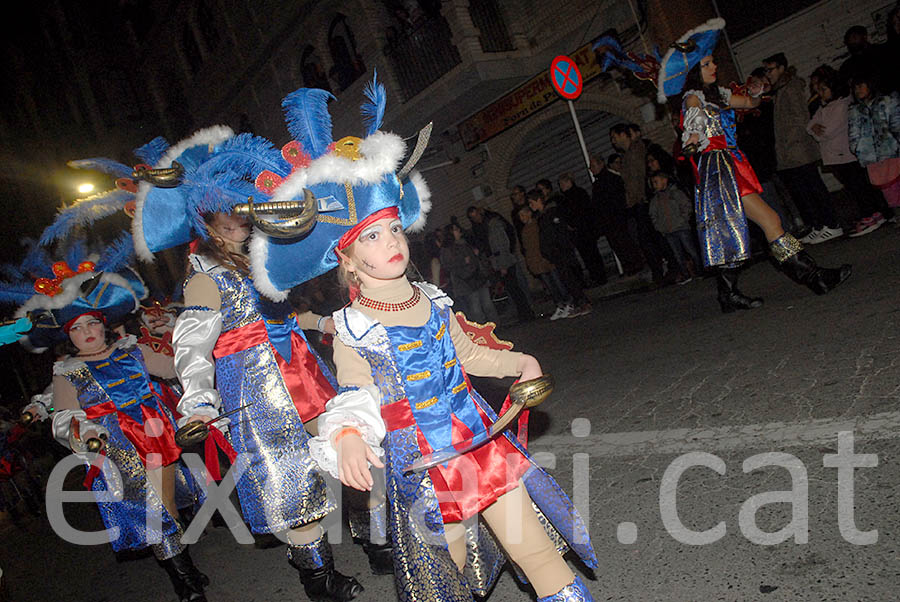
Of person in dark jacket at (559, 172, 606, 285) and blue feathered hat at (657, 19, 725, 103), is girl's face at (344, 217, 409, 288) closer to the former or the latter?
blue feathered hat at (657, 19, 725, 103)

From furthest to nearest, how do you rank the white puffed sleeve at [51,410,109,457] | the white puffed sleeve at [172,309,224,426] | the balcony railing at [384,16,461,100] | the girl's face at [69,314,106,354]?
1. the balcony railing at [384,16,461,100]
2. the girl's face at [69,314,106,354]
3. the white puffed sleeve at [51,410,109,457]
4. the white puffed sleeve at [172,309,224,426]

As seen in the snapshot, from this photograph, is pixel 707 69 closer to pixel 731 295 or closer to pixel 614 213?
pixel 731 295

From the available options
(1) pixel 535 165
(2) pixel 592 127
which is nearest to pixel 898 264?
(2) pixel 592 127

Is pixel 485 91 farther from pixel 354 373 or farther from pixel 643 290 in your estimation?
pixel 354 373

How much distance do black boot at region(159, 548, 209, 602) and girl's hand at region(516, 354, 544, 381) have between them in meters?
2.75

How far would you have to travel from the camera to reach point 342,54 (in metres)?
15.5

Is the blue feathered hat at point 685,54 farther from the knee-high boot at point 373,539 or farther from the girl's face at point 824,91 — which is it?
the knee-high boot at point 373,539

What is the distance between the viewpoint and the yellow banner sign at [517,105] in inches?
449

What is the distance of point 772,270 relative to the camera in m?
6.34

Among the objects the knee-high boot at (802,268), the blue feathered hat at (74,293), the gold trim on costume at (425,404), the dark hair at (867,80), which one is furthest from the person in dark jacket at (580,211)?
the gold trim on costume at (425,404)

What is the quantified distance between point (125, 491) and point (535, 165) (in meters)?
11.3

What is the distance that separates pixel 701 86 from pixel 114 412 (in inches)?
191

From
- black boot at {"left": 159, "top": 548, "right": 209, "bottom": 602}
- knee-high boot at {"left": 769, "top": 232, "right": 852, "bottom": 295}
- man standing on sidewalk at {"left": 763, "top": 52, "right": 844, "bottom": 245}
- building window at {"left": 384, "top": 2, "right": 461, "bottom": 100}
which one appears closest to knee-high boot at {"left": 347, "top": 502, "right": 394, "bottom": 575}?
black boot at {"left": 159, "top": 548, "right": 209, "bottom": 602}

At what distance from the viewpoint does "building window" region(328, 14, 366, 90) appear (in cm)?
1520
